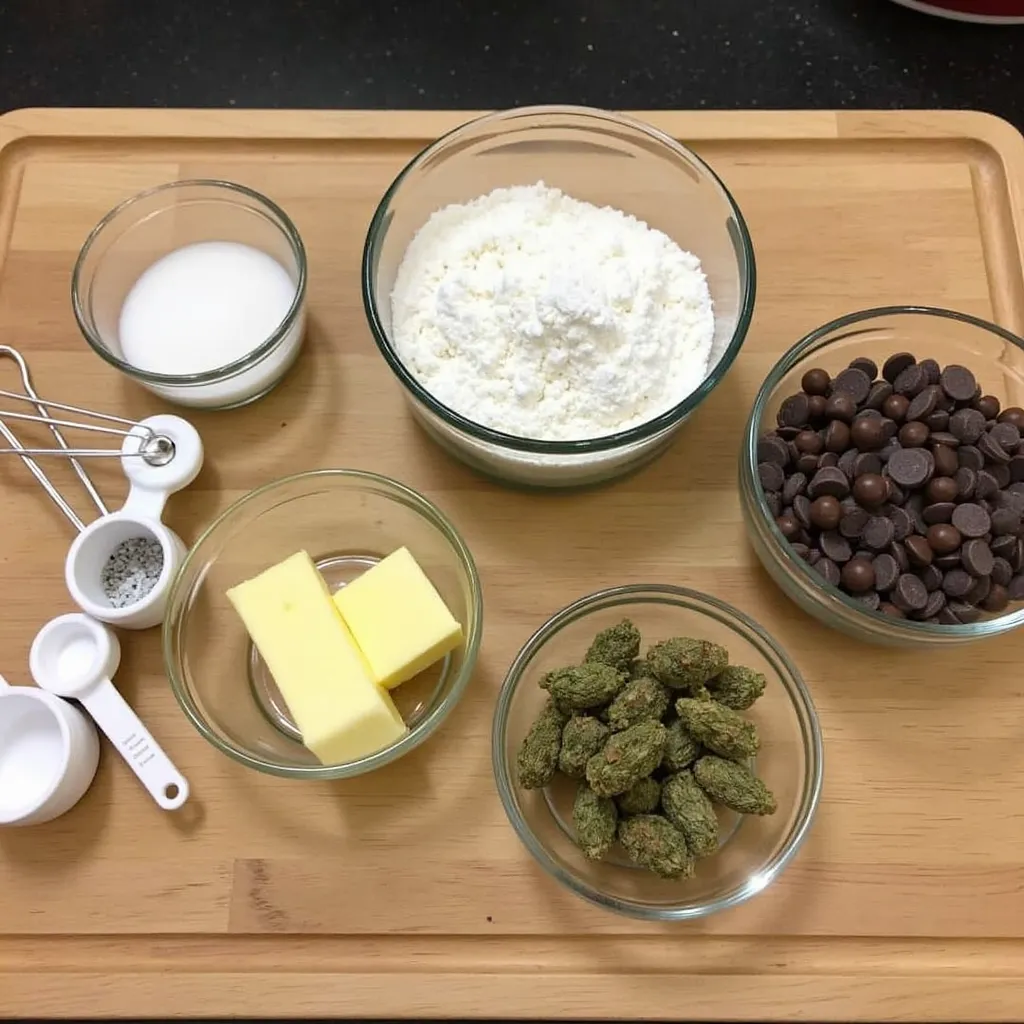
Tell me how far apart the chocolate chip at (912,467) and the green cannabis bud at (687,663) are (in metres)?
0.29

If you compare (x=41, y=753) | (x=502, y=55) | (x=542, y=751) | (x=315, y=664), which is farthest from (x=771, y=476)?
(x=502, y=55)

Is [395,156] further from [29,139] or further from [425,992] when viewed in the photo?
[425,992]

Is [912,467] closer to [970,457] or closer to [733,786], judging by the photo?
[970,457]

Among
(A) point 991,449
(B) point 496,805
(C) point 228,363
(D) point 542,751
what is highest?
(C) point 228,363

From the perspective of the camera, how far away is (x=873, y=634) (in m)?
1.08

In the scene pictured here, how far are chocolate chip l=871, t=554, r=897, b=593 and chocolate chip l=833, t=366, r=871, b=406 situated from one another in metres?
0.20

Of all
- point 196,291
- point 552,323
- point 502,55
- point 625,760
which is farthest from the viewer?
point 502,55

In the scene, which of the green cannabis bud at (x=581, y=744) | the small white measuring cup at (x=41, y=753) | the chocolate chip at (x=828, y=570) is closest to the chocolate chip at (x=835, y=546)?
the chocolate chip at (x=828, y=570)

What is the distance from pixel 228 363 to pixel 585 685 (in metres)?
0.60

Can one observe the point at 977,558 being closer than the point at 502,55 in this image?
Yes

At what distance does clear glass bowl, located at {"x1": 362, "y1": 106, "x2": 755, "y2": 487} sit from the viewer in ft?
3.52

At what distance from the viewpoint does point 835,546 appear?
1081 millimetres

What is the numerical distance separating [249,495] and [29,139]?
0.68 metres

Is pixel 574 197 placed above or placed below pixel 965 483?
above
